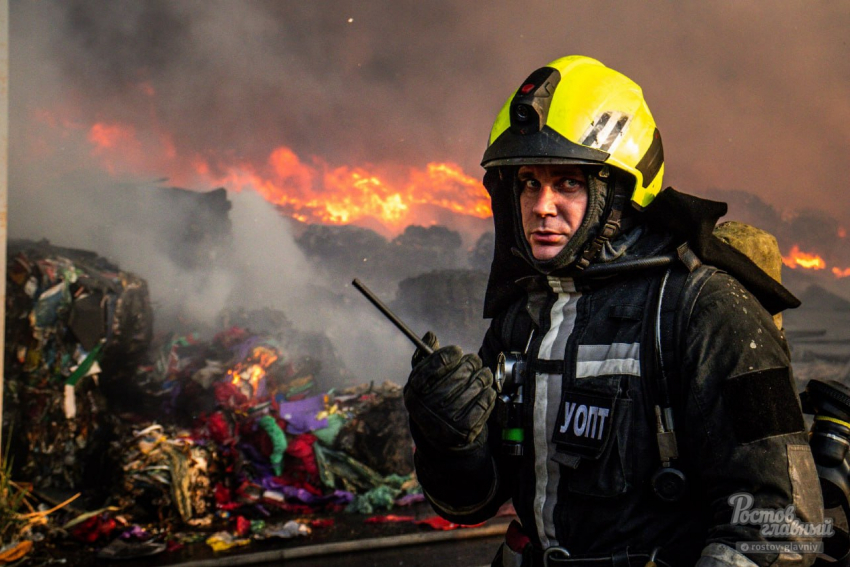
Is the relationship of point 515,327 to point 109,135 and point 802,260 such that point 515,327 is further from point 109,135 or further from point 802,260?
point 802,260

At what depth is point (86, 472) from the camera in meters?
7.43

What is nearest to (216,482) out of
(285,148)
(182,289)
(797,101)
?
(182,289)

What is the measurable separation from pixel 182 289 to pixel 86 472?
2658mm

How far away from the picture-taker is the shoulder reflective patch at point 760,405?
64.6 inches

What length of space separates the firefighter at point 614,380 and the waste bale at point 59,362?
21.7 ft

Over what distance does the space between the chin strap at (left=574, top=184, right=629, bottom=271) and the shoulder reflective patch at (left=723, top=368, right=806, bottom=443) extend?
0.58 meters

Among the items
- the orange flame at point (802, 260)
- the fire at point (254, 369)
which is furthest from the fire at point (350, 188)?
the orange flame at point (802, 260)

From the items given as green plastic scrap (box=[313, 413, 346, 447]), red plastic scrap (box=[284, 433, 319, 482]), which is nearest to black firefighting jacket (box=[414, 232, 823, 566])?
red plastic scrap (box=[284, 433, 319, 482])

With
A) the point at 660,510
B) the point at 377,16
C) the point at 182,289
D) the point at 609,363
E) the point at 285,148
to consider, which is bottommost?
the point at 660,510

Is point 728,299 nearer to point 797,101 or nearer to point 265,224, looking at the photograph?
point 265,224

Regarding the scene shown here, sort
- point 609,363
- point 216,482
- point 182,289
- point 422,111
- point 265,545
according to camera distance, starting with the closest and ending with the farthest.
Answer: point 609,363 → point 265,545 → point 216,482 → point 182,289 → point 422,111

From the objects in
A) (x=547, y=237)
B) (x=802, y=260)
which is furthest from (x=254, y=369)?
(x=802, y=260)

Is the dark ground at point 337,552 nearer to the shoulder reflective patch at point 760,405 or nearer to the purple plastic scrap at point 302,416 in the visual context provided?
the purple plastic scrap at point 302,416

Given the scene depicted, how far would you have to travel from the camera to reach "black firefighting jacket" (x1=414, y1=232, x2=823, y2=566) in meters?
1.64
